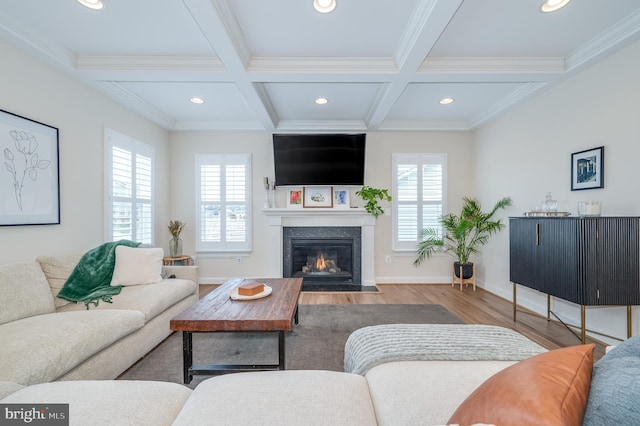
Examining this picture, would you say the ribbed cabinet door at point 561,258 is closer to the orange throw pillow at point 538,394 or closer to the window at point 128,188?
the orange throw pillow at point 538,394

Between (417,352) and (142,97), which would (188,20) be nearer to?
(142,97)

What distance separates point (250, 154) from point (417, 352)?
13.0ft

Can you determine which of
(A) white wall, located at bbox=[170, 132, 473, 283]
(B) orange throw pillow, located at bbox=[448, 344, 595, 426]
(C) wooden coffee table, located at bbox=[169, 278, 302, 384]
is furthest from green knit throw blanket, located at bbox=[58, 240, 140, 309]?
(B) orange throw pillow, located at bbox=[448, 344, 595, 426]

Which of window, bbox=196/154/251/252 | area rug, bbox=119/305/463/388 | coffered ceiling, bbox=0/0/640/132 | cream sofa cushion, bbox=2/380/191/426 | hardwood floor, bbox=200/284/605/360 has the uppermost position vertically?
coffered ceiling, bbox=0/0/640/132

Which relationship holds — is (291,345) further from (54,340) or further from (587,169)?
(587,169)

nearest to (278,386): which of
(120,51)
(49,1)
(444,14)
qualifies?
(444,14)

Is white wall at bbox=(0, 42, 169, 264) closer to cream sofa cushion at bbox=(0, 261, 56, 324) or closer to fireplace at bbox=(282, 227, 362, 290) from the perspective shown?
cream sofa cushion at bbox=(0, 261, 56, 324)

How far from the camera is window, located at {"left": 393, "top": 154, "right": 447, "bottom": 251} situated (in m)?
4.53

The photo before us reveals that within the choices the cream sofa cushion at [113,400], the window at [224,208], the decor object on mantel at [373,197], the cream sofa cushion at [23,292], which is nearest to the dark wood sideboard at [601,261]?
the decor object on mantel at [373,197]

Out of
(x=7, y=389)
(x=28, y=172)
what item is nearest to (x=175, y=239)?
(x=28, y=172)


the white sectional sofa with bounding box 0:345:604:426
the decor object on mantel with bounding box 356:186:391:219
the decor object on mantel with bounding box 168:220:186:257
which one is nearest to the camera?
the white sectional sofa with bounding box 0:345:604:426

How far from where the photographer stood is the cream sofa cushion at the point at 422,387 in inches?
35.4

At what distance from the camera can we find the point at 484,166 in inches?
168

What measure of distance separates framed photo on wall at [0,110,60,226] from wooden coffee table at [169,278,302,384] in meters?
1.79
